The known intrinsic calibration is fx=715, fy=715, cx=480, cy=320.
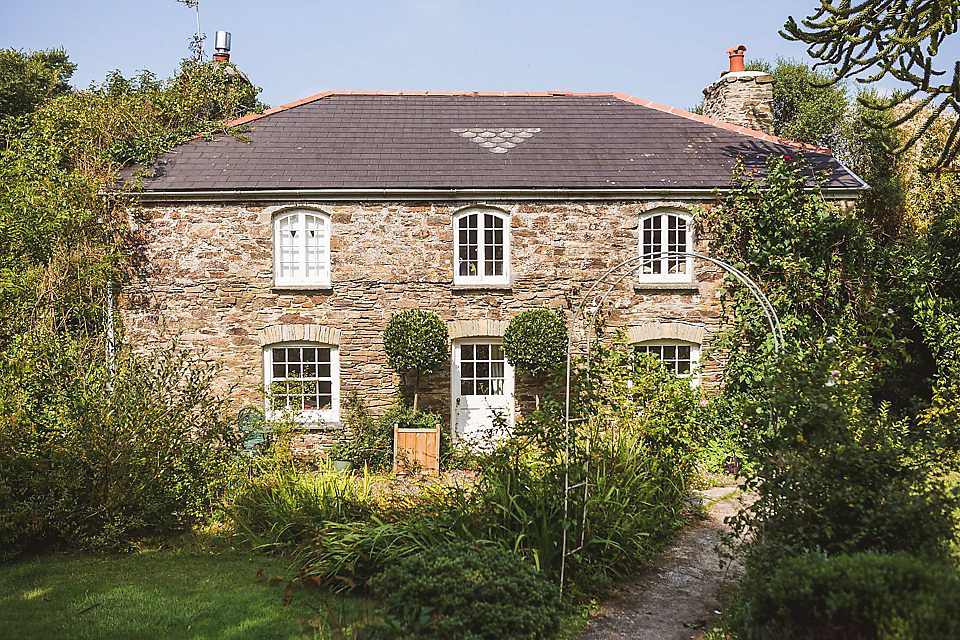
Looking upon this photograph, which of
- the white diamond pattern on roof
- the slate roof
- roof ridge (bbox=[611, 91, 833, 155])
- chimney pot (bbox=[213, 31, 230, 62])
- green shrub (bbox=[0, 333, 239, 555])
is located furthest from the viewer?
chimney pot (bbox=[213, 31, 230, 62])

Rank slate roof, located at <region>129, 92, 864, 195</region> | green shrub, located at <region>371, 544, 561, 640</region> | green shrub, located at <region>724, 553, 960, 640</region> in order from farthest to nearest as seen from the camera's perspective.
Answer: slate roof, located at <region>129, 92, 864, 195</region>
green shrub, located at <region>371, 544, 561, 640</region>
green shrub, located at <region>724, 553, 960, 640</region>

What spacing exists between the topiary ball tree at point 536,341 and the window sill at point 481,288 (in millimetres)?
676

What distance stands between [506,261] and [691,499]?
551cm

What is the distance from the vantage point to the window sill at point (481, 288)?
1318cm

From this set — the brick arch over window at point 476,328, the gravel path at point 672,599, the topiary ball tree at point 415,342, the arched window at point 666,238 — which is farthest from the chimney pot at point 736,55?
the gravel path at point 672,599

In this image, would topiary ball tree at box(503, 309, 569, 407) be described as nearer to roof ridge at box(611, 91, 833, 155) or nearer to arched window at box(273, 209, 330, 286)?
arched window at box(273, 209, 330, 286)

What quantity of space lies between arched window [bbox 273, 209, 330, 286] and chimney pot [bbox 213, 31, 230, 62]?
6.35m

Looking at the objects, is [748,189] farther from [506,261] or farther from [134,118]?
[134,118]

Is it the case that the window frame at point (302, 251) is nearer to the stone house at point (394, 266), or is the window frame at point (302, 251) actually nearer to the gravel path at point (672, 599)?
the stone house at point (394, 266)

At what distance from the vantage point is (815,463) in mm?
5711

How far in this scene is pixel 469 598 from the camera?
16.8ft

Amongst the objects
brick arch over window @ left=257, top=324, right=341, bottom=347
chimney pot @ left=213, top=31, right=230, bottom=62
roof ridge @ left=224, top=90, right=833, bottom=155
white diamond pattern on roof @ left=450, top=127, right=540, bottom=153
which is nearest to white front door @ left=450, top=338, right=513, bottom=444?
brick arch over window @ left=257, top=324, right=341, bottom=347

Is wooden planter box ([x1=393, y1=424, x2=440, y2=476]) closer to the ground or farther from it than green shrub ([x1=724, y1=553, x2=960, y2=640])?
closer to the ground

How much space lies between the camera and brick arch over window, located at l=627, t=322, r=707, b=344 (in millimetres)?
13211
